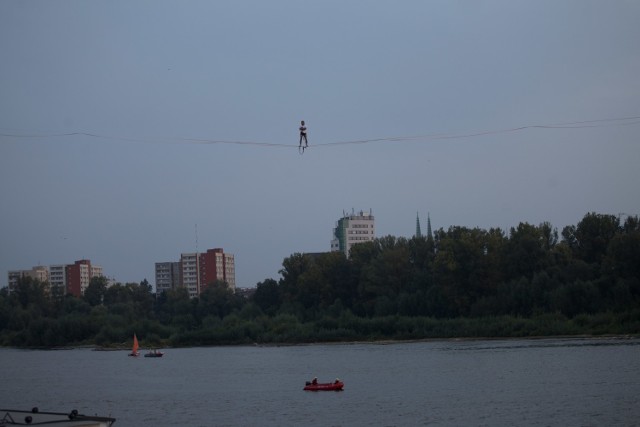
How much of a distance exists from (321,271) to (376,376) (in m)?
59.1

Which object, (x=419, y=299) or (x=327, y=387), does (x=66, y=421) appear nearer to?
(x=327, y=387)

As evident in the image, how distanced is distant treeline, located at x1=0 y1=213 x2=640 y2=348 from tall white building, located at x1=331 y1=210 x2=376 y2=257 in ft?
185

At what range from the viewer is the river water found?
40.5 metres

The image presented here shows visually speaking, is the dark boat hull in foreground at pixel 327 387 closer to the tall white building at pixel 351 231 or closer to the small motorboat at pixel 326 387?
the small motorboat at pixel 326 387

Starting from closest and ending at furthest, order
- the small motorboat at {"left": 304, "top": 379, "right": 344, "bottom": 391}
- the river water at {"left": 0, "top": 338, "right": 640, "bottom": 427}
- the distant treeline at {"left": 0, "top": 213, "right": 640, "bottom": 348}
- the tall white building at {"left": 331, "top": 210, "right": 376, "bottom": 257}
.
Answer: the river water at {"left": 0, "top": 338, "right": 640, "bottom": 427} < the small motorboat at {"left": 304, "top": 379, "right": 344, "bottom": 391} < the distant treeline at {"left": 0, "top": 213, "right": 640, "bottom": 348} < the tall white building at {"left": 331, "top": 210, "right": 376, "bottom": 257}

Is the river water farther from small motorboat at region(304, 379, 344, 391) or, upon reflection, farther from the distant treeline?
the distant treeline

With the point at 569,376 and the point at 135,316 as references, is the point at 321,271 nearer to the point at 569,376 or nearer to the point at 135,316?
the point at 135,316

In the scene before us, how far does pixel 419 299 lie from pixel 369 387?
5268 centimetres

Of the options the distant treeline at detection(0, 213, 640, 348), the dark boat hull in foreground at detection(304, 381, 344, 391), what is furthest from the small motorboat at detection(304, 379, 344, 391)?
the distant treeline at detection(0, 213, 640, 348)

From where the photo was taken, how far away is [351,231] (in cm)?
19488

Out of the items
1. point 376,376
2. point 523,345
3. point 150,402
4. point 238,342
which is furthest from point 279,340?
point 150,402

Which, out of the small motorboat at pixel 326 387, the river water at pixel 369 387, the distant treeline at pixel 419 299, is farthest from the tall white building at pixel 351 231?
the small motorboat at pixel 326 387

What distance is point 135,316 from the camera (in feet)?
436

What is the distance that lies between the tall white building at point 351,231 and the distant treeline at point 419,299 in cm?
5636
